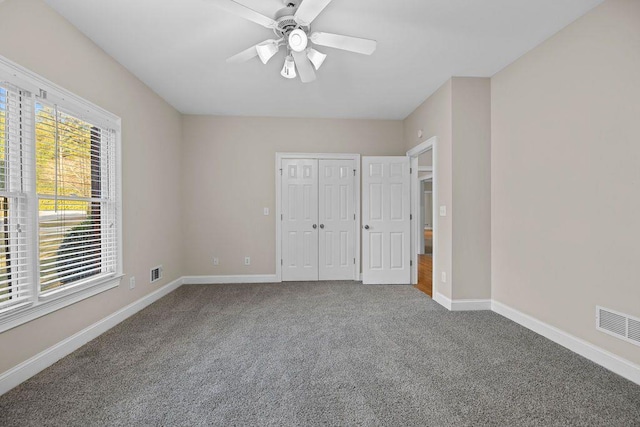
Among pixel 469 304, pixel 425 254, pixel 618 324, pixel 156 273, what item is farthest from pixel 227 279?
pixel 425 254

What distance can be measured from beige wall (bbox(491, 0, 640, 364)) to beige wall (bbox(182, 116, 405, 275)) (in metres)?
2.82

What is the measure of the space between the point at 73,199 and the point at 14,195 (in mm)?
489

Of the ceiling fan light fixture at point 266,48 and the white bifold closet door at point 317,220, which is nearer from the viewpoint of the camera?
the ceiling fan light fixture at point 266,48

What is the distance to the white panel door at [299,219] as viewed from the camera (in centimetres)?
461

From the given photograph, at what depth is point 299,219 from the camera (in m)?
4.61

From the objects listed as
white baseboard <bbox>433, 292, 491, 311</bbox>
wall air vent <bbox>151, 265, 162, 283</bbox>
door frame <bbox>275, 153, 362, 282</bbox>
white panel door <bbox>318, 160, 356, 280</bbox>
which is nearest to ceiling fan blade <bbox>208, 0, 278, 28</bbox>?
door frame <bbox>275, 153, 362, 282</bbox>

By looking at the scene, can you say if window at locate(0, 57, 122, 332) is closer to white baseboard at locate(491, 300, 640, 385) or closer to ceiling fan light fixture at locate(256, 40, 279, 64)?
ceiling fan light fixture at locate(256, 40, 279, 64)

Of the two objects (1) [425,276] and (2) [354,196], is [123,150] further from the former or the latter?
(1) [425,276]

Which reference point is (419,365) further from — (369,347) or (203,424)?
(203,424)

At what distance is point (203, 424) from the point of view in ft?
5.05

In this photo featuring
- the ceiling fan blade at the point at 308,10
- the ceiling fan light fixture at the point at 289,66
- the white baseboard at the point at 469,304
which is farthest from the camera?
the white baseboard at the point at 469,304

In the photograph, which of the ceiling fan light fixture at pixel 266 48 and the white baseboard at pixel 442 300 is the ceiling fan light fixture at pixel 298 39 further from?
the white baseboard at pixel 442 300

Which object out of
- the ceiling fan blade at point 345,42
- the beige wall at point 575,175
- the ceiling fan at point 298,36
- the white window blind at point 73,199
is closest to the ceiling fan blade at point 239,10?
the ceiling fan at point 298,36

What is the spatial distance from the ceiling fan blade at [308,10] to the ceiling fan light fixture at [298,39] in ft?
0.26
